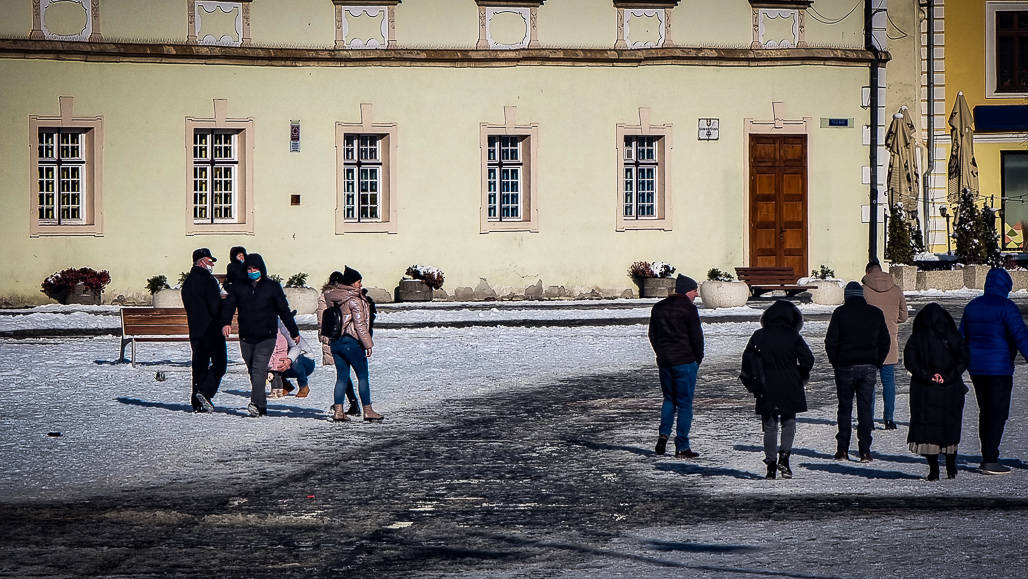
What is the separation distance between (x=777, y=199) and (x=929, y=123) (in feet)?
37.5

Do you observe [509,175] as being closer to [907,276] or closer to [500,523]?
[907,276]

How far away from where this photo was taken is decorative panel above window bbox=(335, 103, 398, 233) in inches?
1192

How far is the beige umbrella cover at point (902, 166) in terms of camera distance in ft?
111

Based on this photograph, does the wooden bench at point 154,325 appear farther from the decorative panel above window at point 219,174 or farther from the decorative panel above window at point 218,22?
the decorative panel above window at point 218,22

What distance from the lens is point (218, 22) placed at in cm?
2962

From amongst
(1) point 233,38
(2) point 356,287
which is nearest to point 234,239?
(1) point 233,38

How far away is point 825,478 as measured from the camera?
10727mm

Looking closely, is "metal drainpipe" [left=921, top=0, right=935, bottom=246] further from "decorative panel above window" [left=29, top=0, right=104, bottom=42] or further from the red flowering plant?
"decorative panel above window" [left=29, top=0, right=104, bottom=42]

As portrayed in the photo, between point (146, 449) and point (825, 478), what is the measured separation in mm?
5088

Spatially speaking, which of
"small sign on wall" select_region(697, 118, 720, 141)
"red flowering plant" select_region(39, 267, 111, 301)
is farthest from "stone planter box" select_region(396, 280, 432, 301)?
"small sign on wall" select_region(697, 118, 720, 141)

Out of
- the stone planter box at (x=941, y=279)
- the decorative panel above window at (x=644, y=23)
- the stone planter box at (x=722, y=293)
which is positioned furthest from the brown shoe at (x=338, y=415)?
the stone planter box at (x=941, y=279)

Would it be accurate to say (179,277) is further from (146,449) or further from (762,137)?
(146,449)

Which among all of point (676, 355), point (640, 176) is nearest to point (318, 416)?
point (676, 355)

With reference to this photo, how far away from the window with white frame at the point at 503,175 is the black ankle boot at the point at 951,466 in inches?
814
